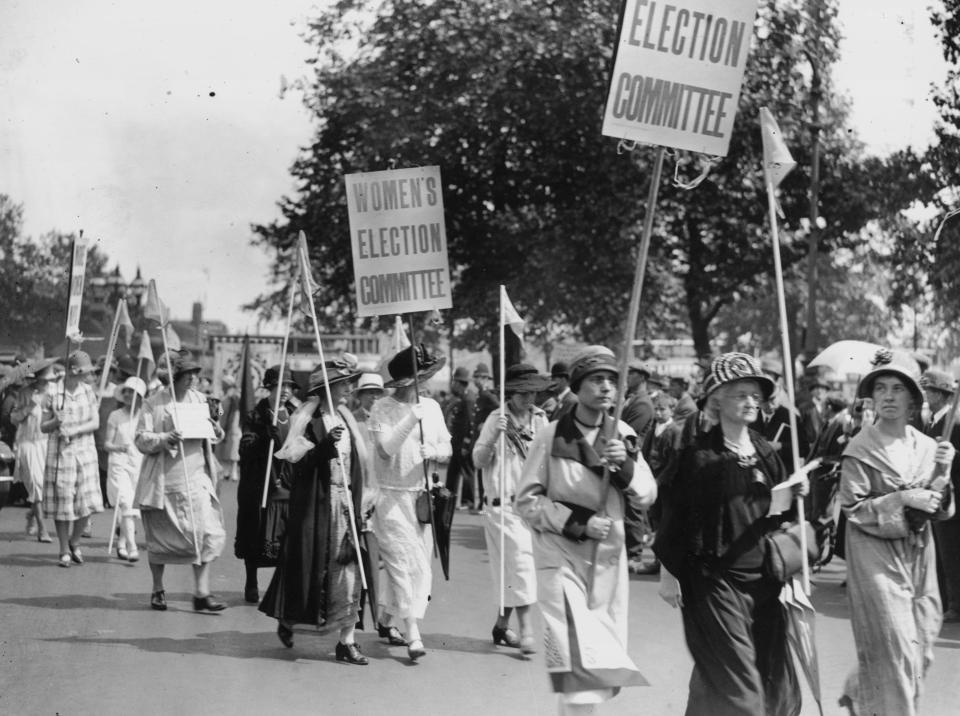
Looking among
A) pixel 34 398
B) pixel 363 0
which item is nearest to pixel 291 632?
pixel 34 398

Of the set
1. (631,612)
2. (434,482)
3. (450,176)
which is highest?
(450,176)

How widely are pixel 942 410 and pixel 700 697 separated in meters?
5.18

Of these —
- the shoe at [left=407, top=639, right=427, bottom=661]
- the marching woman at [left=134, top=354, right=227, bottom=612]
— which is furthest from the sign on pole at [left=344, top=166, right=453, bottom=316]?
the shoe at [left=407, top=639, right=427, bottom=661]

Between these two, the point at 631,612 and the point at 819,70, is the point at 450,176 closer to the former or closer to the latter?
the point at 819,70

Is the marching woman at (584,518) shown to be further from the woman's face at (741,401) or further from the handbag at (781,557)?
the handbag at (781,557)

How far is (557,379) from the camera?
38.1ft

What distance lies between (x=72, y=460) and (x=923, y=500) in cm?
912

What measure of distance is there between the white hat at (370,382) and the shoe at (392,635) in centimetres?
168

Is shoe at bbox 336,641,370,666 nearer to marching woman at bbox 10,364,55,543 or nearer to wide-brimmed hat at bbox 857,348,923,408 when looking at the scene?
wide-brimmed hat at bbox 857,348,923,408

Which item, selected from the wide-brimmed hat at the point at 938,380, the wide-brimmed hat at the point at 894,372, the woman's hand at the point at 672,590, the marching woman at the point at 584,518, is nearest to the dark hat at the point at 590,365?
the marching woman at the point at 584,518

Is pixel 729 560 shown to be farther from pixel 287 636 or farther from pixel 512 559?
pixel 287 636

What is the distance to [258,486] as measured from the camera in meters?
10.4

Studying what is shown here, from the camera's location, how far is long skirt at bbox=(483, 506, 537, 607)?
8.36m

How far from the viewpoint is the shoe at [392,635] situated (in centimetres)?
855
